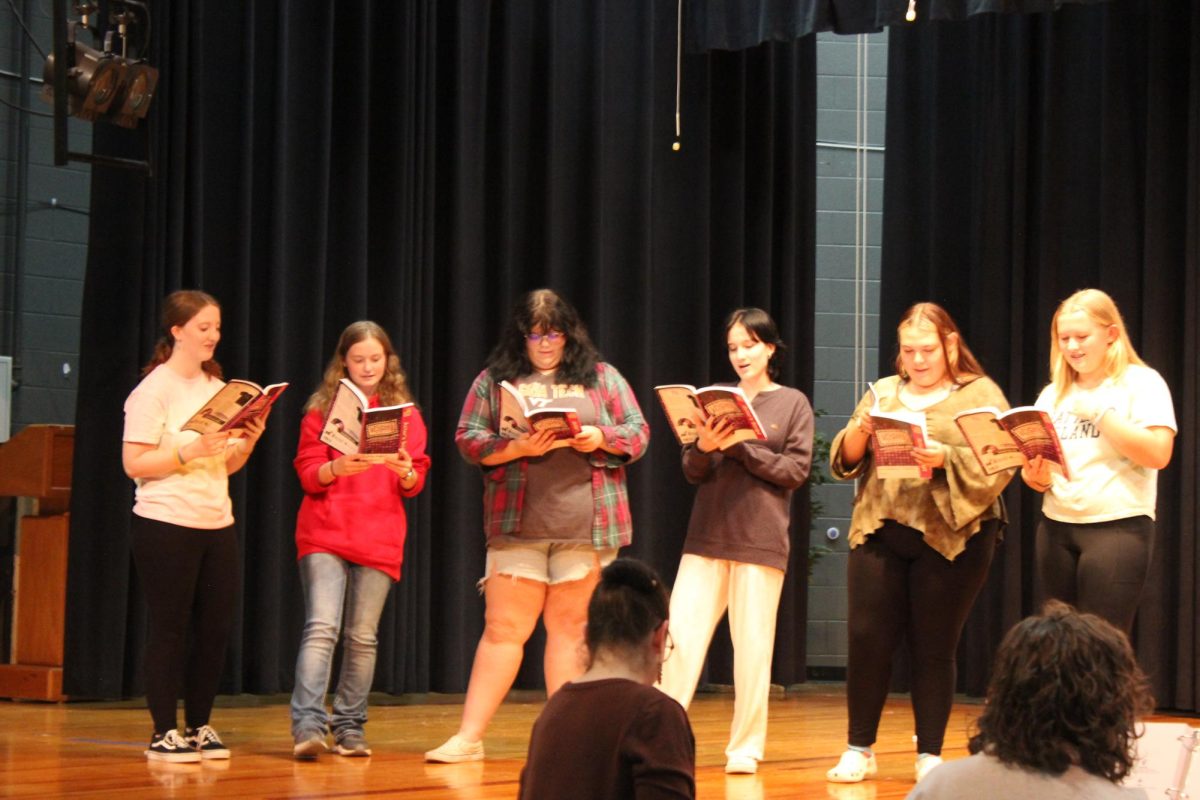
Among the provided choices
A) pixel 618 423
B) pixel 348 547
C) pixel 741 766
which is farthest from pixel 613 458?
pixel 741 766

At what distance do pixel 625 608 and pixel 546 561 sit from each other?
7.77 feet

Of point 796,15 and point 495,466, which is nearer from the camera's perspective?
point 495,466

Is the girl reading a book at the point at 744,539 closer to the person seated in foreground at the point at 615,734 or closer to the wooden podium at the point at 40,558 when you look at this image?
the person seated in foreground at the point at 615,734

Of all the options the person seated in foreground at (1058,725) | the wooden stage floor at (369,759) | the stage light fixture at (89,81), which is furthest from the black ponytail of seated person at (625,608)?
the stage light fixture at (89,81)

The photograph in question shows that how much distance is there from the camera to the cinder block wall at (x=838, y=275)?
26.0 ft

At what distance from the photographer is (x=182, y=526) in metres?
4.44

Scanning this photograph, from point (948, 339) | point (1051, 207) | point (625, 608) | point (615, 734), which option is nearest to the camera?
point (615, 734)

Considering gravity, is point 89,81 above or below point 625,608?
above

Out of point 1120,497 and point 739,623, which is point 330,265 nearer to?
point 739,623

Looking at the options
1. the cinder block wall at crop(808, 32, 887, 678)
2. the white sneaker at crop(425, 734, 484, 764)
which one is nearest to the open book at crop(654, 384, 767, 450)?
the white sneaker at crop(425, 734, 484, 764)

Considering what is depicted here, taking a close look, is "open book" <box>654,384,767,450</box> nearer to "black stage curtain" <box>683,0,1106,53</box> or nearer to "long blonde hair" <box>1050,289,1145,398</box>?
"long blonde hair" <box>1050,289,1145,398</box>

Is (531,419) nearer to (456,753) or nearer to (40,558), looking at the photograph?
(456,753)

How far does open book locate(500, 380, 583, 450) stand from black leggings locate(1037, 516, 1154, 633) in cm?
142

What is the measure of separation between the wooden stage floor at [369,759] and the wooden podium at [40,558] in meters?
0.15
